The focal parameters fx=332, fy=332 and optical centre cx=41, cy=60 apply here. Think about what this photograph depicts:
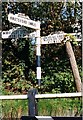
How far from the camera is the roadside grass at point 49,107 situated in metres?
2.72

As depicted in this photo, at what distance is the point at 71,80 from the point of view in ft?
11.0

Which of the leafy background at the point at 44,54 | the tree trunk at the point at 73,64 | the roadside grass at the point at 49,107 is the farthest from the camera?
the leafy background at the point at 44,54

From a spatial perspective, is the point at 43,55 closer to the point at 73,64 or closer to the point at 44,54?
the point at 44,54

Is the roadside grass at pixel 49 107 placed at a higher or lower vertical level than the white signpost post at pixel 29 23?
lower

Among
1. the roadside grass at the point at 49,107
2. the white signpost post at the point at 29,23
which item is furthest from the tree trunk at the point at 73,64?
the roadside grass at the point at 49,107

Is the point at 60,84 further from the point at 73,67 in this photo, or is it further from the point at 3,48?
the point at 3,48

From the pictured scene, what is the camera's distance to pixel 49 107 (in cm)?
273

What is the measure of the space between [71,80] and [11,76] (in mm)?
629

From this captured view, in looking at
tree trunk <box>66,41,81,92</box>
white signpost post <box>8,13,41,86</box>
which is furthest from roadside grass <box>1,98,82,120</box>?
white signpost post <box>8,13,41,86</box>

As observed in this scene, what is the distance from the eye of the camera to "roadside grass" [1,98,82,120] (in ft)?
8.91

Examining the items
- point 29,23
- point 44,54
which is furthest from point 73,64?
point 29,23

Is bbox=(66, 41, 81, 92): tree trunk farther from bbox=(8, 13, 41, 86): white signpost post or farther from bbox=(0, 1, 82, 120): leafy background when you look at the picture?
bbox=(8, 13, 41, 86): white signpost post

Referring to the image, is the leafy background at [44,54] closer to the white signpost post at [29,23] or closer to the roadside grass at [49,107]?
the white signpost post at [29,23]

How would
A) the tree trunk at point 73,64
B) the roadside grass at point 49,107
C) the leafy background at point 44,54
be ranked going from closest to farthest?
the roadside grass at point 49,107 → the tree trunk at point 73,64 → the leafy background at point 44,54
